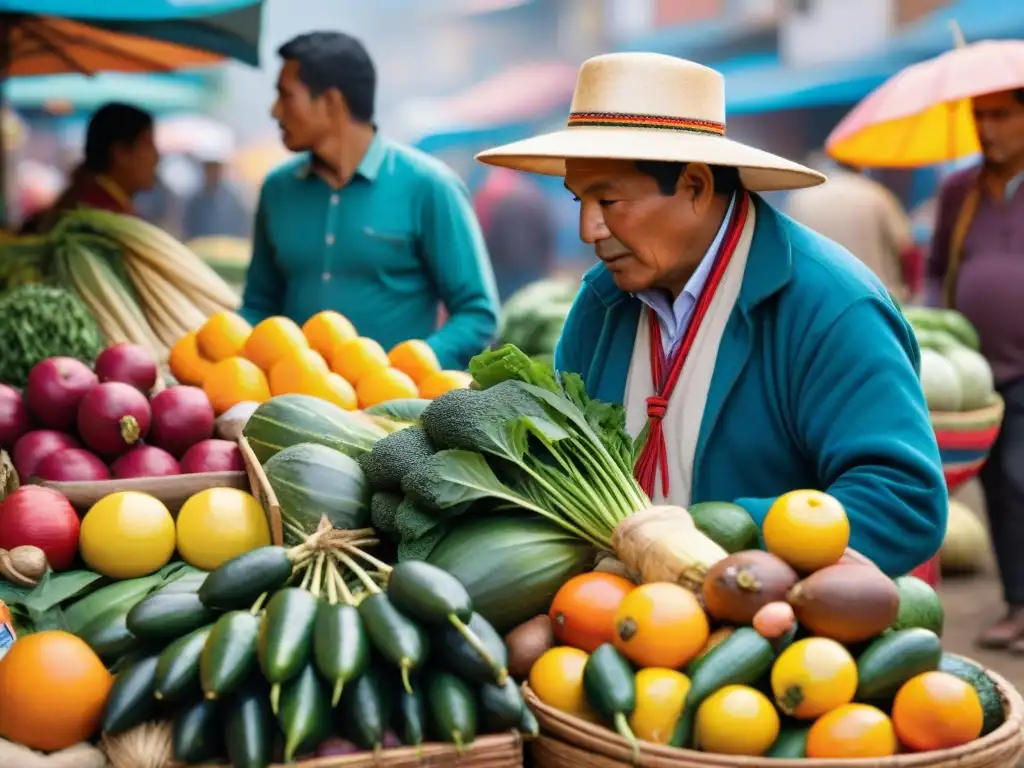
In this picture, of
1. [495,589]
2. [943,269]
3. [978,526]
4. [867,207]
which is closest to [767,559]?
[495,589]

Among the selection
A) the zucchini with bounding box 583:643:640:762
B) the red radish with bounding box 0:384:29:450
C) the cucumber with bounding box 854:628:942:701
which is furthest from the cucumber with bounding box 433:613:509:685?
the red radish with bounding box 0:384:29:450

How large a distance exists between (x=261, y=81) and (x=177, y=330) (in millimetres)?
18698

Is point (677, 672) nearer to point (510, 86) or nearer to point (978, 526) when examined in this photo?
point (978, 526)

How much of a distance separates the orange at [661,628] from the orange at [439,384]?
1414 millimetres

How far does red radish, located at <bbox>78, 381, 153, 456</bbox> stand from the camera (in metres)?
2.67

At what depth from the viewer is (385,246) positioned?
462 cm

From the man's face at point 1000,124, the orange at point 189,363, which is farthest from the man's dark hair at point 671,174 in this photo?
the man's face at point 1000,124

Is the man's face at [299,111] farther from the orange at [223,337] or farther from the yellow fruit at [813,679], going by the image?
the yellow fruit at [813,679]

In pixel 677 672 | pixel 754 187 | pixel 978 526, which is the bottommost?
pixel 978 526

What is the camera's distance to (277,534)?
84.2 inches

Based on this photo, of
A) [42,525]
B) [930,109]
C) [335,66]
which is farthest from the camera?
[930,109]

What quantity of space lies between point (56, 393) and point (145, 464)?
1.01 ft

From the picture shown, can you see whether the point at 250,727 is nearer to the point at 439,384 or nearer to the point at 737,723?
the point at 737,723

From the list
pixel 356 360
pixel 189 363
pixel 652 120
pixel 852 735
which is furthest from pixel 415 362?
pixel 852 735
